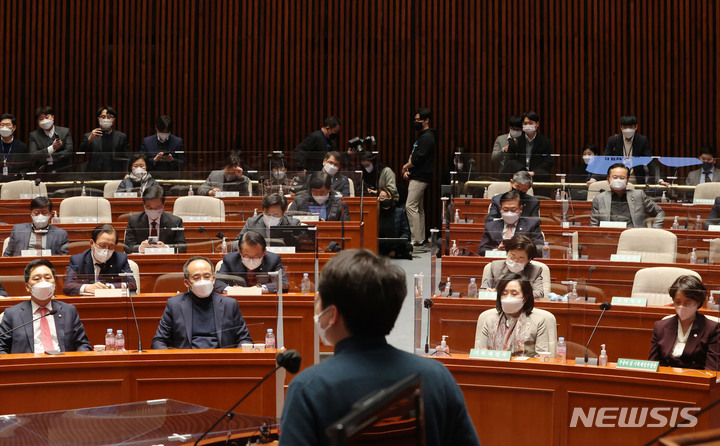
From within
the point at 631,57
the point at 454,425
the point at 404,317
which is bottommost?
the point at 404,317

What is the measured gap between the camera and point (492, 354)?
4.74 metres

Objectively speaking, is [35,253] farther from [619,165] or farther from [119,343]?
[619,165]

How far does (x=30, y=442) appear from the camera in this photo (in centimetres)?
300

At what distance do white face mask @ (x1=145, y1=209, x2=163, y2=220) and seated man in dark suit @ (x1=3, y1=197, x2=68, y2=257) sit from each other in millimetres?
700

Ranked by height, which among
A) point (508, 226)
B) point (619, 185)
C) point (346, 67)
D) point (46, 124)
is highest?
point (346, 67)

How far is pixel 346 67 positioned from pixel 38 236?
591 centimetres

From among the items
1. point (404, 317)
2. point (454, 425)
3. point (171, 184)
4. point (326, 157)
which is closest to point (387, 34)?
point (326, 157)

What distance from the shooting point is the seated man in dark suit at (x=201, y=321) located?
17.1 feet

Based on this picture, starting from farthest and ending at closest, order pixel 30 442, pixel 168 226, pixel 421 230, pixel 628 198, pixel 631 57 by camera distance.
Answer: pixel 631 57 → pixel 421 230 → pixel 628 198 → pixel 168 226 → pixel 30 442

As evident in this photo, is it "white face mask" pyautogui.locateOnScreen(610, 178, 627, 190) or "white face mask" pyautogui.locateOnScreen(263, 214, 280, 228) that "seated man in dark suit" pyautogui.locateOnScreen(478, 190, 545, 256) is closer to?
"white face mask" pyautogui.locateOnScreen(610, 178, 627, 190)

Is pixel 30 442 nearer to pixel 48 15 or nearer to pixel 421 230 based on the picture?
pixel 421 230

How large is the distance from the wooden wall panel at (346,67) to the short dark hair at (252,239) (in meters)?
5.90

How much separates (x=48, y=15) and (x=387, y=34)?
462 centimetres

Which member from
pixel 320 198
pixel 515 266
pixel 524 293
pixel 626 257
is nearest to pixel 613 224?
pixel 626 257
